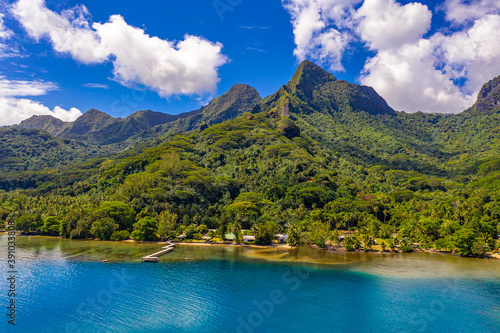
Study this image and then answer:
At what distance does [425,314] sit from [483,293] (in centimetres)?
1963

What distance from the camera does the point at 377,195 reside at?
5930 inches

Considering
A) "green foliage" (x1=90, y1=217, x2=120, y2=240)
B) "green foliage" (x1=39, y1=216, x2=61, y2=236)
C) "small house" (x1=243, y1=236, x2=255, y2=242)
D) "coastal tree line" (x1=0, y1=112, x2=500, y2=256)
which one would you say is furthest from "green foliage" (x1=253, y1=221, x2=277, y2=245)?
"green foliage" (x1=39, y1=216, x2=61, y2=236)

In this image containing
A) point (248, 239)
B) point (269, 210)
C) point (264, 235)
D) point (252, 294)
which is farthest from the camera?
point (269, 210)

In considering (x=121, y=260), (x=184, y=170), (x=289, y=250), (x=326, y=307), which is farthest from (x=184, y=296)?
(x=184, y=170)

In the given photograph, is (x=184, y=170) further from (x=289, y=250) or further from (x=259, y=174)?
(x=289, y=250)

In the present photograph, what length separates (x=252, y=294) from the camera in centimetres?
5331

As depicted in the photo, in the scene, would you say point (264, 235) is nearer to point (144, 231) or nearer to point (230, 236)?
point (230, 236)

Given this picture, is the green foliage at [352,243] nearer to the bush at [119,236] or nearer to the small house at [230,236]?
the small house at [230,236]

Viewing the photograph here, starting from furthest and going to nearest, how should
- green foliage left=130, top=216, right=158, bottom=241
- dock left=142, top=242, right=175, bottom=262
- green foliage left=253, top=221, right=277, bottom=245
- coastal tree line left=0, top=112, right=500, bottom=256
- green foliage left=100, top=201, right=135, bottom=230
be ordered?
green foliage left=100, top=201, right=135, bottom=230 → green foliage left=130, top=216, right=158, bottom=241 → green foliage left=253, top=221, right=277, bottom=245 → coastal tree line left=0, top=112, right=500, bottom=256 → dock left=142, top=242, right=175, bottom=262

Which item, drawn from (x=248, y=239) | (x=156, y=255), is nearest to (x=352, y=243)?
(x=248, y=239)

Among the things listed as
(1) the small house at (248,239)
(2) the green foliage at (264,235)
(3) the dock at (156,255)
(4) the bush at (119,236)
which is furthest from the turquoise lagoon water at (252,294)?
(4) the bush at (119,236)

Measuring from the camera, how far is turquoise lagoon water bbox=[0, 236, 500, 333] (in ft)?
139

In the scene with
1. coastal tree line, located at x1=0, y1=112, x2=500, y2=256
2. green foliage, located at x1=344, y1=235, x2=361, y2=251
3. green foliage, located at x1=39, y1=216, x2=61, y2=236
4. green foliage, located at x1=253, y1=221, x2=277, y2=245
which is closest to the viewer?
green foliage, located at x1=344, y1=235, x2=361, y2=251

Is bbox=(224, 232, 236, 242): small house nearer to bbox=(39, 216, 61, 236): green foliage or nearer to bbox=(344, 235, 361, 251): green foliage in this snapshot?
bbox=(344, 235, 361, 251): green foliage
